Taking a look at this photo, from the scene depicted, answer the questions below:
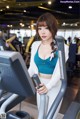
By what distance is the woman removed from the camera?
1709mm

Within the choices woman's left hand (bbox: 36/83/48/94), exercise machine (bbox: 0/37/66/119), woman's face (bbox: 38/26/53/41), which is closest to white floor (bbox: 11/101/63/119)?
woman's face (bbox: 38/26/53/41)

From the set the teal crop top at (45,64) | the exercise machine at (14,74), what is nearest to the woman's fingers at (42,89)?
the exercise machine at (14,74)

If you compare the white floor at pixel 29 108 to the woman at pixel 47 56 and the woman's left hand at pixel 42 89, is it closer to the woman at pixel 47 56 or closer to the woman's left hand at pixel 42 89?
the woman at pixel 47 56

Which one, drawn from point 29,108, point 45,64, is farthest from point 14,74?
point 29,108

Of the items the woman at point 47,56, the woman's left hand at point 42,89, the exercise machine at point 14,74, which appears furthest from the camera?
the woman at point 47,56

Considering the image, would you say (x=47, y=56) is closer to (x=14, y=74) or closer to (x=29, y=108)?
(x=14, y=74)

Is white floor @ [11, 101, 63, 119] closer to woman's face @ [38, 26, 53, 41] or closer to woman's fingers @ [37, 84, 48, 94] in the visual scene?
woman's face @ [38, 26, 53, 41]

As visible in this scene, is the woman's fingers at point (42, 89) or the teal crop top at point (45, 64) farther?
the teal crop top at point (45, 64)

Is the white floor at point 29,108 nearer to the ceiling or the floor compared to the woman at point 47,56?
nearer to the floor

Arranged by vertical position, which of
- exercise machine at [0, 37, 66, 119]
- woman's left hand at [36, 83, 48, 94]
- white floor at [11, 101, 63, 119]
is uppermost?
exercise machine at [0, 37, 66, 119]

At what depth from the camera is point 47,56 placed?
1773mm

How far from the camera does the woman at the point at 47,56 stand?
1.71 m

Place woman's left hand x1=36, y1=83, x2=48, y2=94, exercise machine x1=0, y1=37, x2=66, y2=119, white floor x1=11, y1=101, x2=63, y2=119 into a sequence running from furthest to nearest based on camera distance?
white floor x1=11, y1=101, x2=63, y2=119 → woman's left hand x1=36, y1=83, x2=48, y2=94 → exercise machine x1=0, y1=37, x2=66, y2=119

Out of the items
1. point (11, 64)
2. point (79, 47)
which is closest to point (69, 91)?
point (79, 47)
